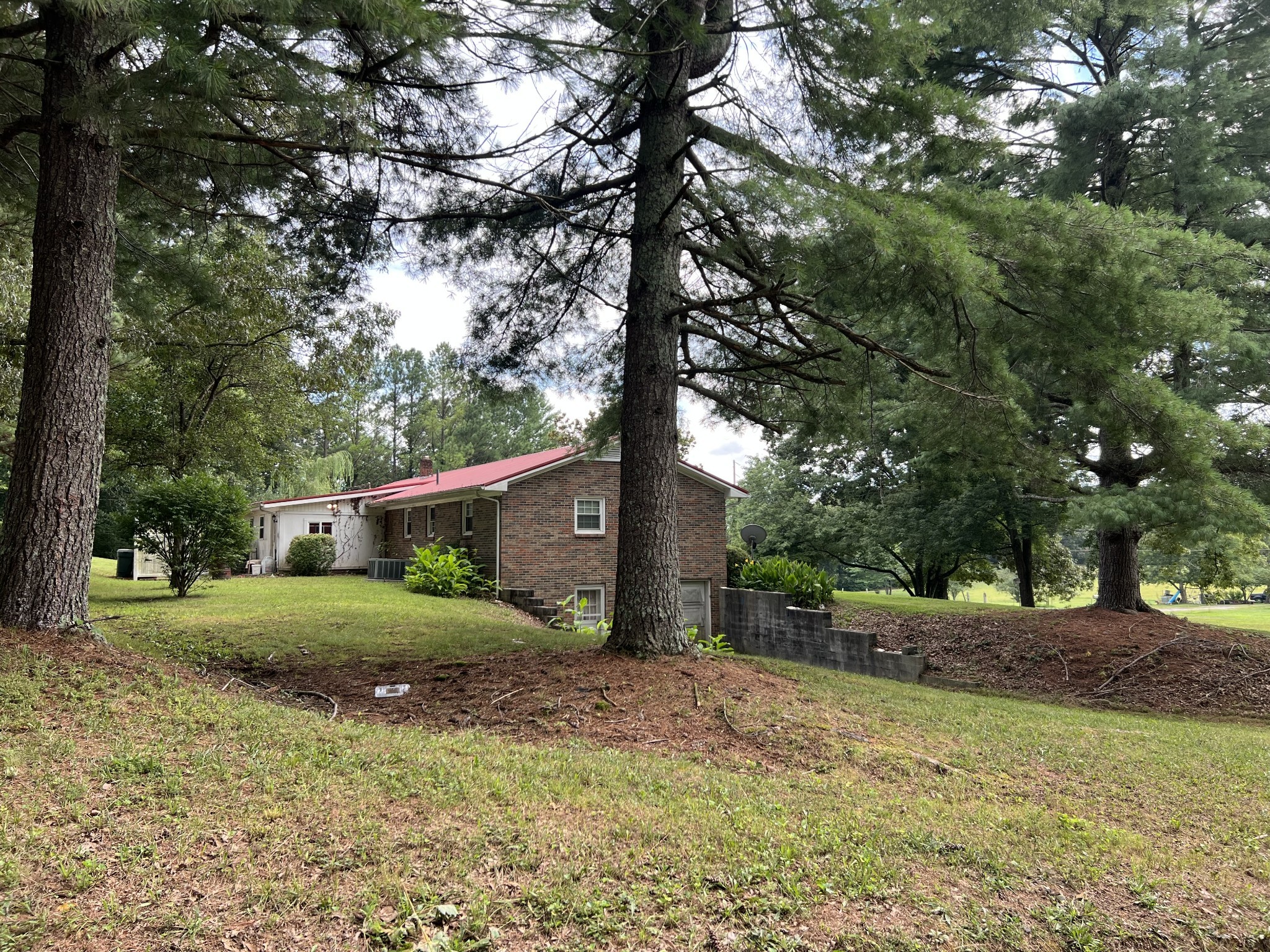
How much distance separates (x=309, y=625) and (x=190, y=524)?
4.79 metres

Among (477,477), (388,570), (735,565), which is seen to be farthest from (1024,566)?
(388,570)

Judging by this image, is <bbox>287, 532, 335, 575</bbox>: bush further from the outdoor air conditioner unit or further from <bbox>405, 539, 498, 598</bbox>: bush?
<bbox>405, 539, 498, 598</bbox>: bush

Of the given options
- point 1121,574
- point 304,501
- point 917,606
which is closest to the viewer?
point 1121,574

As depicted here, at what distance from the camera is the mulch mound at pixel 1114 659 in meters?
9.73

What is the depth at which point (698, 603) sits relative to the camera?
18391 mm

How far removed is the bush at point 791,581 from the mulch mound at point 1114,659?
2.83 metres

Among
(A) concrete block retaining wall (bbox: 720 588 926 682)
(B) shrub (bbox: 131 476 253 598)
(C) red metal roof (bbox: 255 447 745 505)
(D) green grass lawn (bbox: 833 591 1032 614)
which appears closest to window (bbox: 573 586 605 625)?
(A) concrete block retaining wall (bbox: 720 588 926 682)

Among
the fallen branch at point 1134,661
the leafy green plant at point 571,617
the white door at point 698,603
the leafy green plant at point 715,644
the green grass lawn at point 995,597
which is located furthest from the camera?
the green grass lawn at point 995,597

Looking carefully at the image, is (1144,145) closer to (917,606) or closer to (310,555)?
(917,606)

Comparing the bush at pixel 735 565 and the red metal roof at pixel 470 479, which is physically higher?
the red metal roof at pixel 470 479

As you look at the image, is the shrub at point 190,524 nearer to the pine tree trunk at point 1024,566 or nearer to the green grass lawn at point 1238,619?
the pine tree trunk at point 1024,566

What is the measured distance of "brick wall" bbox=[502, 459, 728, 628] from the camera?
17391 mm

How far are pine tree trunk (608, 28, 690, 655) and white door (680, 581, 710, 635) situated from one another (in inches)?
422

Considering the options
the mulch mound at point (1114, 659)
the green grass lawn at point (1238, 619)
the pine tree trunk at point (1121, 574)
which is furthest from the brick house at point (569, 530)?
the green grass lawn at point (1238, 619)
